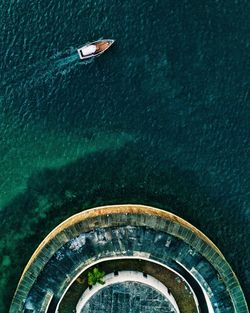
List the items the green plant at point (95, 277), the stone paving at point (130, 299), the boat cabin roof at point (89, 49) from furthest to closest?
1. the boat cabin roof at point (89, 49)
2. the stone paving at point (130, 299)
3. the green plant at point (95, 277)

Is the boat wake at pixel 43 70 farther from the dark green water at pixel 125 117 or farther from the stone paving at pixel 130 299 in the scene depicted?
the stone paving at pixel 130 299

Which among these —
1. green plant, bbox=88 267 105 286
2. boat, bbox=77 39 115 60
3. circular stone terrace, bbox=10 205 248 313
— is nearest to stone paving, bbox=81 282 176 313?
circular stone terrace, bbox=10 205 248 313

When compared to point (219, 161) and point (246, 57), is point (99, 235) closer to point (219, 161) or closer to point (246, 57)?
point (219, 161)

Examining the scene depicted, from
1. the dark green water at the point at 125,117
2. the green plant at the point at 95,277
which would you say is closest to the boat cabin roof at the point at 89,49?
the dark green water at the point at 125,117

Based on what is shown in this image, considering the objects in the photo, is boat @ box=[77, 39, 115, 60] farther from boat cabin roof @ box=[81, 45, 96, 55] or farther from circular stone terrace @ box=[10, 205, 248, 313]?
circular stone terrace @ box=[10, 205, 248, 313]

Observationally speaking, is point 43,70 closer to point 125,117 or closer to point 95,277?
point 125,117

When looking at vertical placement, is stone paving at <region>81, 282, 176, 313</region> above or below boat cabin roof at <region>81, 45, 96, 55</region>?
below

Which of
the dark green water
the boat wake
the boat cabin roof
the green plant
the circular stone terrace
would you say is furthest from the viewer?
the boat wake
